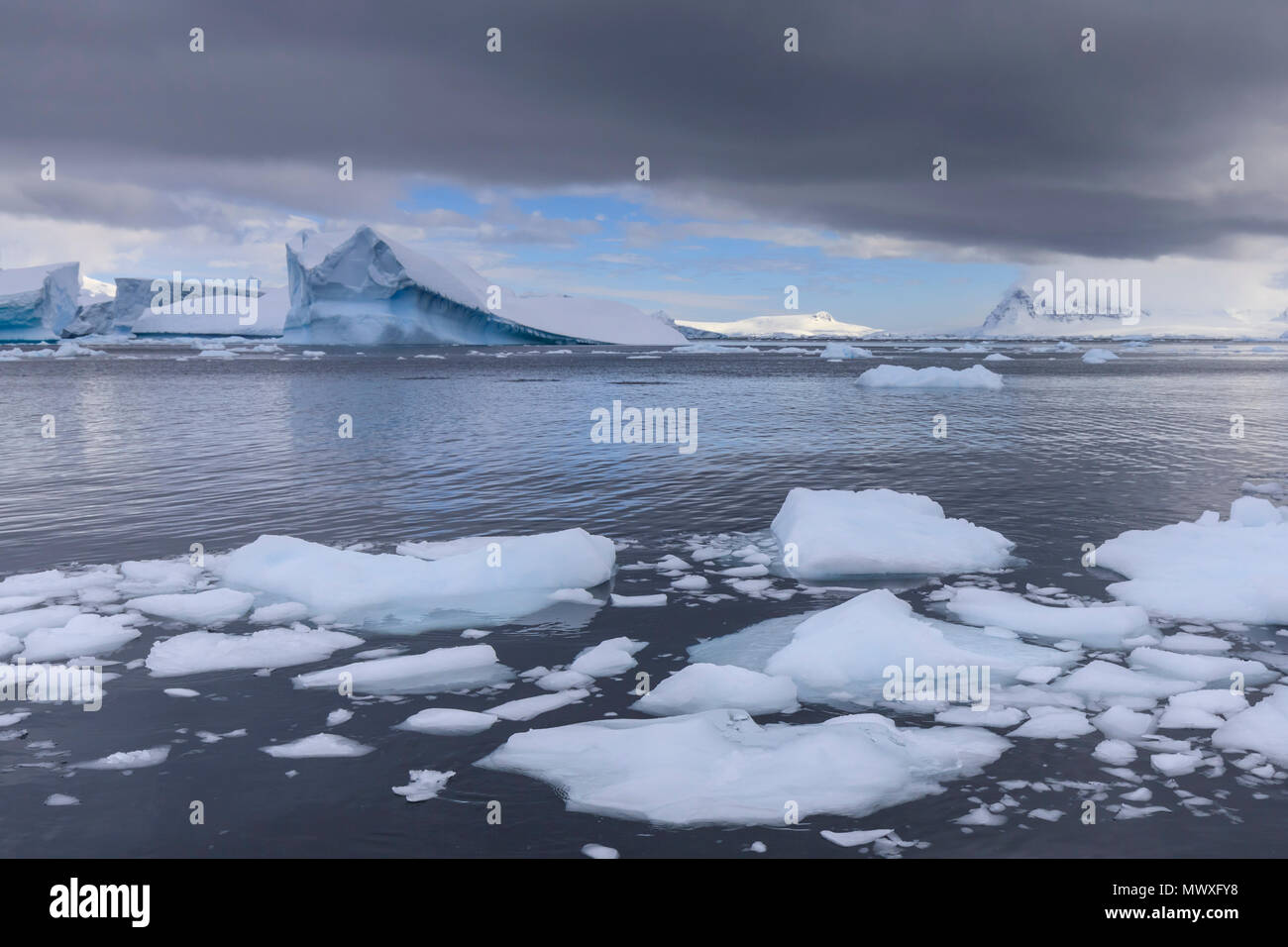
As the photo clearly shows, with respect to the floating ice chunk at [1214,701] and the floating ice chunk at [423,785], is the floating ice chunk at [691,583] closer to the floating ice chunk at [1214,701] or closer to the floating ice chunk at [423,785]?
the floating ice chunk at [423,785]

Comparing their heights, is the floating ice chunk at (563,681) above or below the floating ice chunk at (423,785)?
above

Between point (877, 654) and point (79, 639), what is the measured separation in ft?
27.4

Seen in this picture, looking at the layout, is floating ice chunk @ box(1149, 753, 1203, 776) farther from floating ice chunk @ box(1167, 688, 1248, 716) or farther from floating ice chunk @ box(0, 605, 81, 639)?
floating ice chunk @ box(0, 605, 81, 639)

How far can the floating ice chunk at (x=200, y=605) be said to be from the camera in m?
10.0

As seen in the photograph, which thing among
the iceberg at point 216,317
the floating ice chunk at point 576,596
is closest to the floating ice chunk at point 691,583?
the floating ice chunk at point 576,596

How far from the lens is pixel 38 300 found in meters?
91.9

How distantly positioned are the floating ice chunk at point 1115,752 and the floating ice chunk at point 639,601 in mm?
5187

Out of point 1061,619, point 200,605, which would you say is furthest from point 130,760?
point 1061,619

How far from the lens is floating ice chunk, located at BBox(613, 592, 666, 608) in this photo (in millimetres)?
10711

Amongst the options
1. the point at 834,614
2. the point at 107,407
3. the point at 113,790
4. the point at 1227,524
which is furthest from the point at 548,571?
the point at 107,407

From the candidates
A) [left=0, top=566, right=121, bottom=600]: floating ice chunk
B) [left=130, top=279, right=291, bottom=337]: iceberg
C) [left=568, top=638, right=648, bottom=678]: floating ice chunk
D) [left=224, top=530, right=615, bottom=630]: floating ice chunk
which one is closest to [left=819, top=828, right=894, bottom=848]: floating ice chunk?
[left=568, top=638, right=648, bottom=678]: floating ice chunk

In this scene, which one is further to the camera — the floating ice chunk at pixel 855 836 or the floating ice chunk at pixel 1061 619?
the floating ice chunk at pixel 1061 619
